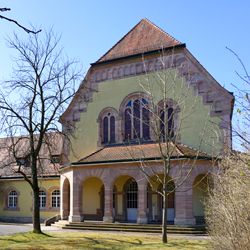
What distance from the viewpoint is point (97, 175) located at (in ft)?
93.5

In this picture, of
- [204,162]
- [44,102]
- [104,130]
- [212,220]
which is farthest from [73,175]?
[212,220]

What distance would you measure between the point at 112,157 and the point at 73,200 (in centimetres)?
399

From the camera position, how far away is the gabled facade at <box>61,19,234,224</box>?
2634 centimetres

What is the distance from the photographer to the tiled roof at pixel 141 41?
3099 centimetres

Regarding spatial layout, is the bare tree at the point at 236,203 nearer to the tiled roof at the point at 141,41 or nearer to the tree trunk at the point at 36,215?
the tree trunk at the point at 36,215

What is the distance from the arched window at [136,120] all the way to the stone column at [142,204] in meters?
4.42

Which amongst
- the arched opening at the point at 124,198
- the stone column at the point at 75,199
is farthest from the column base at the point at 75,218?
the arched opening at the point at 124,198

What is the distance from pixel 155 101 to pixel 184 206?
7986 mm

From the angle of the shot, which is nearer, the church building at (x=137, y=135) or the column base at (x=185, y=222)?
the column base at (x=185, y=222)

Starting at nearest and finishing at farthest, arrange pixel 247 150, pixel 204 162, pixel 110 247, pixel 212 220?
pixel 247 150, pixel 212 220, pixel 110 247, pixel 204 162

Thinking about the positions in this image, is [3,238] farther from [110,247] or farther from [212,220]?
[212,220]

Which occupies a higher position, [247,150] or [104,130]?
[104,130]

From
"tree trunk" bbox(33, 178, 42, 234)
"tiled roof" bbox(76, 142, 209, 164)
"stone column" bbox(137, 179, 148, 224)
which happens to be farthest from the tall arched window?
"tree trunk" bbox(33, 178, 42, 234)

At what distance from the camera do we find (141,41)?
32625 millimetres
